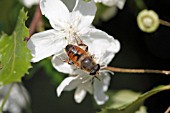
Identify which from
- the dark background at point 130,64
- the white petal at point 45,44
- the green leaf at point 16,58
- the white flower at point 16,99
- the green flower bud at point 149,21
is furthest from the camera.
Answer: the white flower at point 16,99

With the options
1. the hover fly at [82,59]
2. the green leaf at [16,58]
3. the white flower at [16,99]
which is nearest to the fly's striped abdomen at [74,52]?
the hover fly at [82,59]

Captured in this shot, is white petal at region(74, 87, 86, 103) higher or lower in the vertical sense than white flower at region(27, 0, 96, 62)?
lower

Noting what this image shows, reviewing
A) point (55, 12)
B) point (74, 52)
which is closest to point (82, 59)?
point (74, 52)

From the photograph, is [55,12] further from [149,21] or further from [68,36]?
[149,21]

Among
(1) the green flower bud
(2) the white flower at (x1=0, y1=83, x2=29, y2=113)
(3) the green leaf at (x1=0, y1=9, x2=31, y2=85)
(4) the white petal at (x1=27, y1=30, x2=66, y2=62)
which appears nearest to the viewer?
(3) the green leaf at (x1=0, y1=9, x2=31, y2=85)

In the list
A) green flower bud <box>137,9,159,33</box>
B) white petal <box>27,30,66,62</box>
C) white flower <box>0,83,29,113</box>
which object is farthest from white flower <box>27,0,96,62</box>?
white flower <box>0,83,29,113</box>

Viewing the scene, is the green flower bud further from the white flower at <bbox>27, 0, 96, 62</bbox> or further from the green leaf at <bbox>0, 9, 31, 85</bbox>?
the green leaf at <bbox>0, 9, 31, 85</bbox>

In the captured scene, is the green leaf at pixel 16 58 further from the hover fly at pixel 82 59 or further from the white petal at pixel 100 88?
the white petal at pixel 100 88
